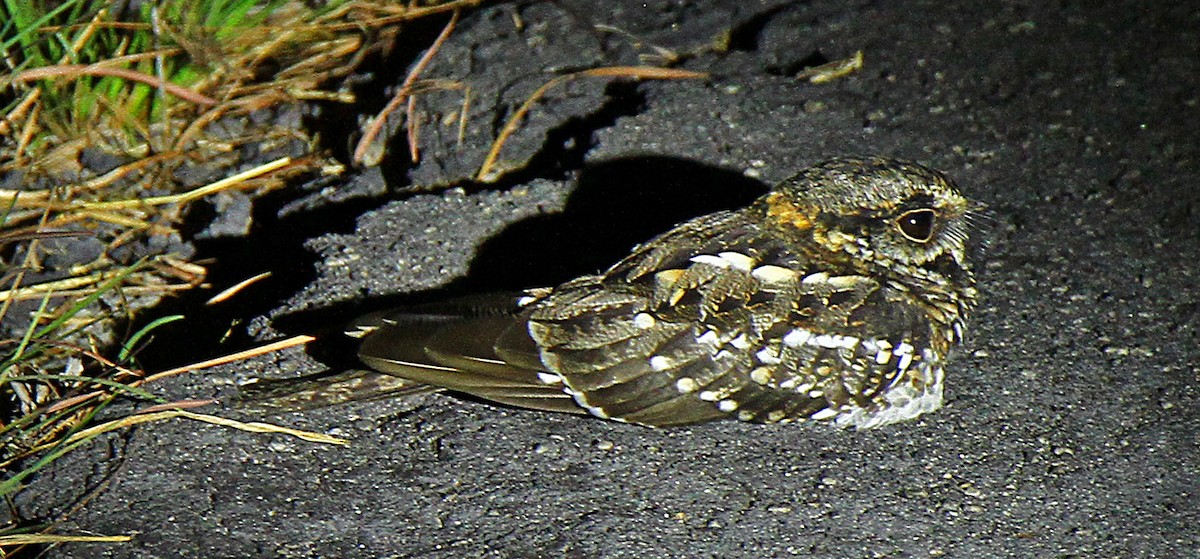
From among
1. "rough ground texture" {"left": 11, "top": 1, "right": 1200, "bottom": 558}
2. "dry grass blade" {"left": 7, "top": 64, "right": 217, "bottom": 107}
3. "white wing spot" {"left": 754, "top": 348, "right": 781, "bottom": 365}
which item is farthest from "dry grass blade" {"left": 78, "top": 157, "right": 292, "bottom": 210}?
"white wing spot" {"left": 754, "top": 348, "right": 781, "bottom": 365}

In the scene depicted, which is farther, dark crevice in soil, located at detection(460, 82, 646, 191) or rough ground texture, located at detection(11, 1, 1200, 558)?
dark crevice in soil, located at detection(460, 82, 646, 191)

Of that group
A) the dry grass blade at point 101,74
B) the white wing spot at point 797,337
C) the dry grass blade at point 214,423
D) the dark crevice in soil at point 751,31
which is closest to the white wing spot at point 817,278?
the white wing spot at point 797,337

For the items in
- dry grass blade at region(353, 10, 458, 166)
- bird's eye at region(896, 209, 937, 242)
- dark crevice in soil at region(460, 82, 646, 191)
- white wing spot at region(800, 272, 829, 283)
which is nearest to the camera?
white wing spot at region(800, 272, 829, 283)

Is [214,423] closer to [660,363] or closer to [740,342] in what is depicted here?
[660,363]

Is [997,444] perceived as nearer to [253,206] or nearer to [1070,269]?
[1070,269]

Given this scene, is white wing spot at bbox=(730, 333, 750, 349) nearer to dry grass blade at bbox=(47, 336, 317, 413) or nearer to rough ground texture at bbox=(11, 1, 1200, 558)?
rough ground texture at bbox=(11, 1, 1200, 558)

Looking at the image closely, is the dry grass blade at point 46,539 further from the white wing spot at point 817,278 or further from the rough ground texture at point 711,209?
the white wing spot at point 817,278
